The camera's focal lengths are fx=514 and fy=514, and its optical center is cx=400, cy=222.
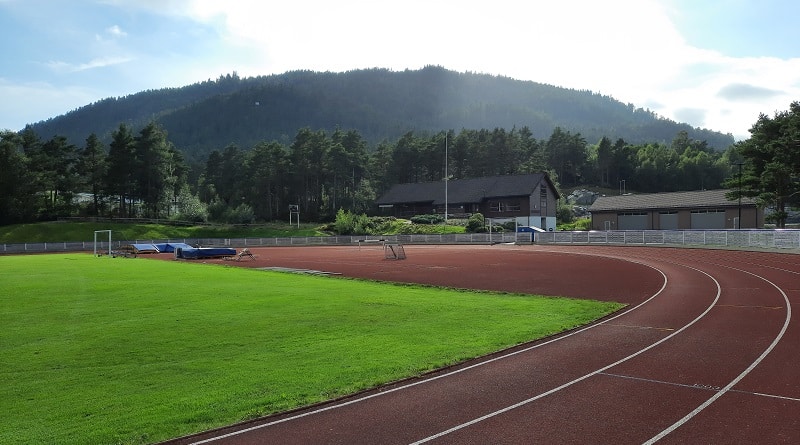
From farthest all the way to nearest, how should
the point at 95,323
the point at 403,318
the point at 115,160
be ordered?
the point at 115,160
the point at 403,318
the point at 95,323

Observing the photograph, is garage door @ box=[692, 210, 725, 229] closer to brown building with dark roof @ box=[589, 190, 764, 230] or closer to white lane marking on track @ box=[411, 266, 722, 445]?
brown building with dark roof @ box=[589, 190, 764, 230]

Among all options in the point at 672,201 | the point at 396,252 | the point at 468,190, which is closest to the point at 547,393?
the point at 396,252

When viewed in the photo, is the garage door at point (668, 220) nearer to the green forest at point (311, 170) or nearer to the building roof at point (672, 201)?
the building roof at point (672, 201)

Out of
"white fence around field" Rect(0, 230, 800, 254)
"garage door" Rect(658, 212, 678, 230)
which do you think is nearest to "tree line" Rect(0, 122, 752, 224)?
"white fence around field" Rect(0, 230, 800, 254)

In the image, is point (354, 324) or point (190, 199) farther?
point (190, 199)

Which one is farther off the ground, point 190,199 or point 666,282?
point 190,199

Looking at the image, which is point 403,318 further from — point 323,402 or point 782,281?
point 782,281

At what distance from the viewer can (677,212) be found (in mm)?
70750

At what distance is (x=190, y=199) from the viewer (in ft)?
311

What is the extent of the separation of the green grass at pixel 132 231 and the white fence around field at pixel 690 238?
126ft

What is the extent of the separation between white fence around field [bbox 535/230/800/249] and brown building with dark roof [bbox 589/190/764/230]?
16.1 metres

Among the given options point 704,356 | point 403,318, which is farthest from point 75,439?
point 704,356

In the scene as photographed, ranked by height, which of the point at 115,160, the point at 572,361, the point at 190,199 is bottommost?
the point at 572,361

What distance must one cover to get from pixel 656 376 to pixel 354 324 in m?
7.95
